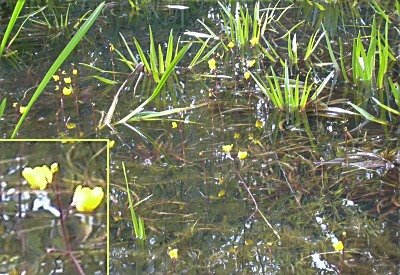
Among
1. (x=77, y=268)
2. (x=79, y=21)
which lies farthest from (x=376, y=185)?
(x=79, y=21)

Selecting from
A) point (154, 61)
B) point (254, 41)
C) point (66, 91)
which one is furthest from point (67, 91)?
point (254, 41)

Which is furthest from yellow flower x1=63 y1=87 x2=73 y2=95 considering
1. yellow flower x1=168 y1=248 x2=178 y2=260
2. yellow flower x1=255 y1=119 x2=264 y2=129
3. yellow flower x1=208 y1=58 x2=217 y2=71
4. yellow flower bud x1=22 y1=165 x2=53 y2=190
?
yellow flower bud x1=22 y1=165 x2=53 y2=190

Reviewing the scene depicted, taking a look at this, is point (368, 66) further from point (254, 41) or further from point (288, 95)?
point (254, 41)

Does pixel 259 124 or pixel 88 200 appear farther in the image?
pixel 259 124

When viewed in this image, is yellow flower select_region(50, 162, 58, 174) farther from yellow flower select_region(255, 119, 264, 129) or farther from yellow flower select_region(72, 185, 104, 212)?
yellow flower select_region(255, 119, 264, 129)

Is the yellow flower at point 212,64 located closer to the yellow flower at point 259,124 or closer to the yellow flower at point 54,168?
the yellow flower at point 259,124

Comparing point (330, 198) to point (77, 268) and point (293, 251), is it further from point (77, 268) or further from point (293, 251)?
point (77, 268)

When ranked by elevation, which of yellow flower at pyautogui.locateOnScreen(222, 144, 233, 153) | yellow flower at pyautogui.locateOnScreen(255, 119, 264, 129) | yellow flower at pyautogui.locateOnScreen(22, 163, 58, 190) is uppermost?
yellow flower at pyautogui.locateOnScreen(22, 163, 58, 190)

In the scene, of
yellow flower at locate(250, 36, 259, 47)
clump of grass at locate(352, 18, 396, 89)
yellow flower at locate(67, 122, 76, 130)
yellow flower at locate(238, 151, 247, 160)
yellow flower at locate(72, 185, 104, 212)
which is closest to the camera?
yellow flower at locate(72, 185, 104, 212)
